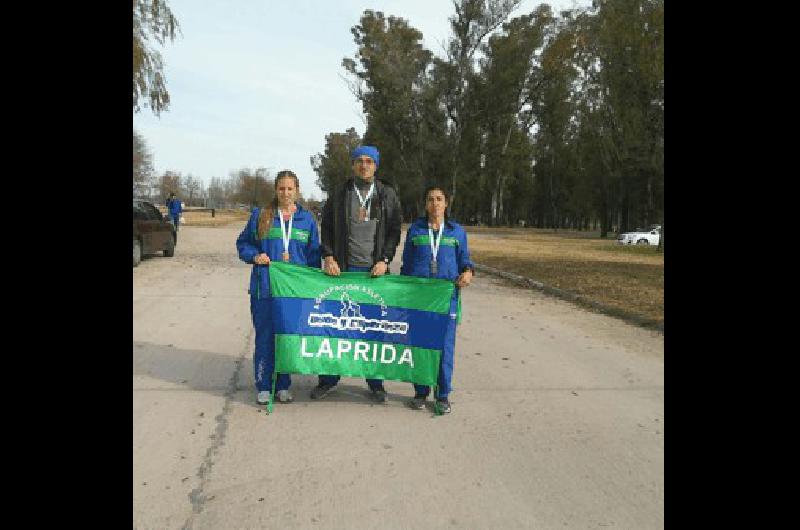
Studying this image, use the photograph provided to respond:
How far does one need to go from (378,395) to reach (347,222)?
1532 mm

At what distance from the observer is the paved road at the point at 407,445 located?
324cm

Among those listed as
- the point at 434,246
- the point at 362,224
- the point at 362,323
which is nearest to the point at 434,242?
the point at 434,246

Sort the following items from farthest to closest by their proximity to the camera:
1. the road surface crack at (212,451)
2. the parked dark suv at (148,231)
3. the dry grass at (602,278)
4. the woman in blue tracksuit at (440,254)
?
the parked dark suv at (148,231)
the dry grass at (602,278)
the woman in blue tracksuit at (440,254)
the road surface crack at (212,451)

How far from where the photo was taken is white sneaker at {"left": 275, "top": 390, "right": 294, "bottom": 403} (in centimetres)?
508

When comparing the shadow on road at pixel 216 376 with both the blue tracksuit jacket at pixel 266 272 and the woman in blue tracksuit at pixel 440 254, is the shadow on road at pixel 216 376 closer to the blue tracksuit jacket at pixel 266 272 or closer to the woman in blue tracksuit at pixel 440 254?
the blue tracksuit jacket at pixel 266 272

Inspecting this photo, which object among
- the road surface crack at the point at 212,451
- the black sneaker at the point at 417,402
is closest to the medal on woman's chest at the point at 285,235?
the road surface crack at the point at 212,451

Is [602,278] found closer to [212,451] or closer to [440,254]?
[440,254]

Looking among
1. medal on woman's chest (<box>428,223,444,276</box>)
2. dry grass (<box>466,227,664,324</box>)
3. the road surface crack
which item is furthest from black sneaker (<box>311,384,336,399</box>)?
dry grass (<box>466,227,664,324</box>)

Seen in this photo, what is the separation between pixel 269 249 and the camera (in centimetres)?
509

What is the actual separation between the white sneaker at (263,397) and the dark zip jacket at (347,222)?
1.22 m
